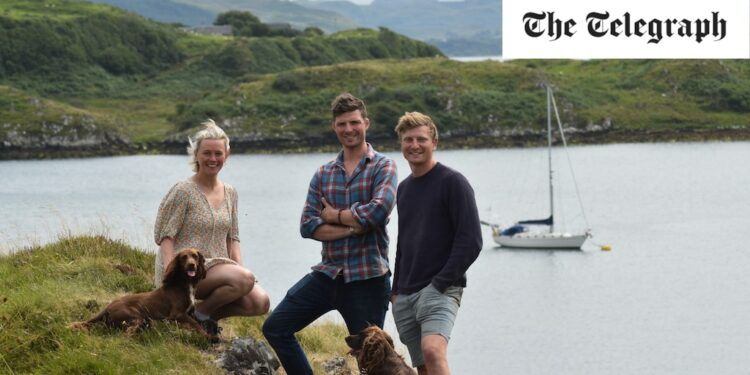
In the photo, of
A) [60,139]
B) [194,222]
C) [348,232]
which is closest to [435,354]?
[348,232]

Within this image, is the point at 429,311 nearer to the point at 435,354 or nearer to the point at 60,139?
the point at 435,354

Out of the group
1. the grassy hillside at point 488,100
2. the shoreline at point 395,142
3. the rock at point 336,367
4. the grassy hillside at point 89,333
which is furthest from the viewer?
the grassy hillside at point 488,100

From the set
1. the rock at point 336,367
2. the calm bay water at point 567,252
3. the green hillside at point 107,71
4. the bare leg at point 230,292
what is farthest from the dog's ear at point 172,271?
the green hillside at point 107,71

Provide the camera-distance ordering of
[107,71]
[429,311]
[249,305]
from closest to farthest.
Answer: [429,311], [249,305], [107,71]

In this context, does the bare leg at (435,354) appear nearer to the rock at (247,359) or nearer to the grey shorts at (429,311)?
the grey shorts at (429,311)

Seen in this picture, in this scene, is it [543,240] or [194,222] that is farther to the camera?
[543,240]

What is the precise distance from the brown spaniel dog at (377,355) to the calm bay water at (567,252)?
8398mm

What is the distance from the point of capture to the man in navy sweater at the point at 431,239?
709 cm

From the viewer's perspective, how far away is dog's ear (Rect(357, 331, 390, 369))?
7047 millimetres

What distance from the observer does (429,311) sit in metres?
7.17

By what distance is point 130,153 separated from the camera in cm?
13125

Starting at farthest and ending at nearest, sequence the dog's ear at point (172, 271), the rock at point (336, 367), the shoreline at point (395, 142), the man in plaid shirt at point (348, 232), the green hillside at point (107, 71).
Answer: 1. the shoreline at point (395, 142)
2. the green hillside at point (107, 71)
3. the rock at point (336, 367)
4. the dog's ear at point (172, 271)
5. the man in plaid shirt at point (348, 232)

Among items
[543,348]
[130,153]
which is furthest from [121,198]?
[130,153]

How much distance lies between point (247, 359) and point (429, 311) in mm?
2309
